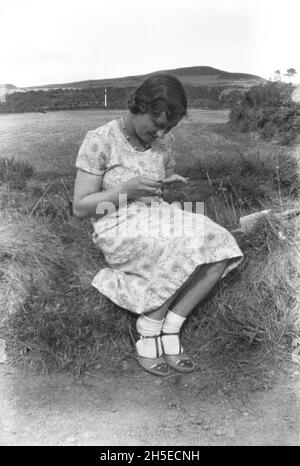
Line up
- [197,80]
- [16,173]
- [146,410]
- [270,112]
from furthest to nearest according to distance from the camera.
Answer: [270,112]
[16,173]
[197,80]
[146,410]

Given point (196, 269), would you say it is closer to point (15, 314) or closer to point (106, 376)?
point (106, 376)

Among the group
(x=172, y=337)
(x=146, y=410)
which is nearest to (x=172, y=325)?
(x=172, y=337)

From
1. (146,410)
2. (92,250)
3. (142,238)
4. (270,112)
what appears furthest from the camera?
(270,112)

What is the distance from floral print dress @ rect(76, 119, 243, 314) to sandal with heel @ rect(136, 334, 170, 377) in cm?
28

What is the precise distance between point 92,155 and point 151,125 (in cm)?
40

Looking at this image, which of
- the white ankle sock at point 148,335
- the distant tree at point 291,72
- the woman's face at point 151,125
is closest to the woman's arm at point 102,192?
the woman's face at point 151,125

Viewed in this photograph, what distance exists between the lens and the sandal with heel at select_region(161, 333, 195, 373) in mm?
2941

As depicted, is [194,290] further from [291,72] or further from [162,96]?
[291,72]

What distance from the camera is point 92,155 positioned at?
298 cm

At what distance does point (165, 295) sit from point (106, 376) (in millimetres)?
607

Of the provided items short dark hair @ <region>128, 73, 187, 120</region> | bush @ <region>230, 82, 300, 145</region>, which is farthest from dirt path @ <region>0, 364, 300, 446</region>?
bush @ <region>230, 82, 300, 145</region>

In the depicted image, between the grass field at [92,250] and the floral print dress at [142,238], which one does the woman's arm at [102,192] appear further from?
the grass field at [92,250]

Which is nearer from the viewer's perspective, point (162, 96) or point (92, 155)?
point (162, 96)

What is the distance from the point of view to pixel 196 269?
286 cm
